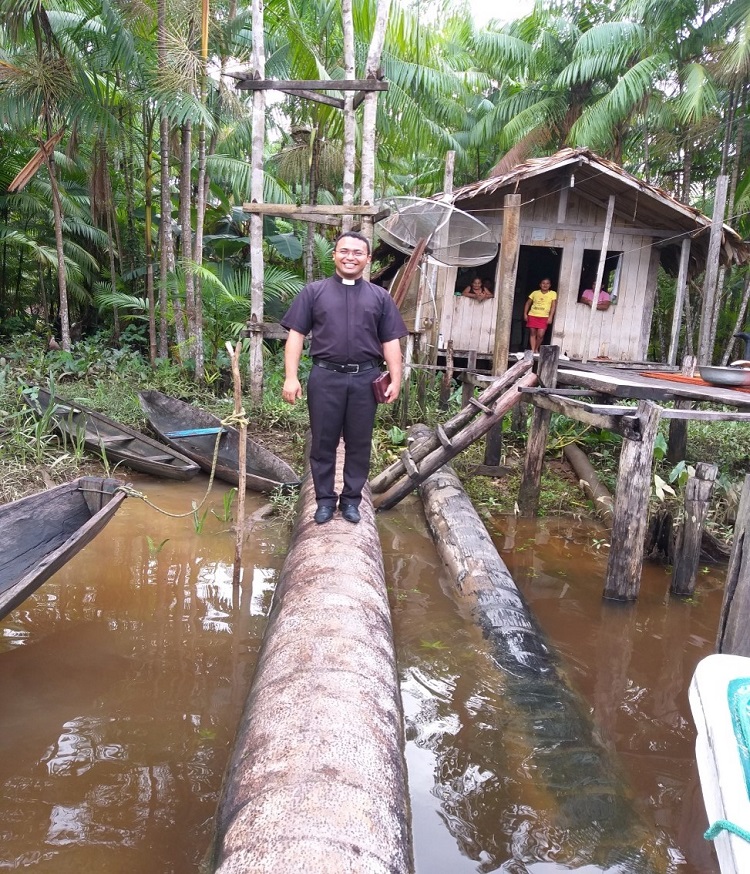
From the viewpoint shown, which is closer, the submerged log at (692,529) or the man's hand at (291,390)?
the man's hand at (291,390)

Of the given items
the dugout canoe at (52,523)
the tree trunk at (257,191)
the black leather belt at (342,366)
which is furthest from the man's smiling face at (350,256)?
the tree trunk at (257,191)

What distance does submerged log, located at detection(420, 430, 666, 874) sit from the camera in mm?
2613

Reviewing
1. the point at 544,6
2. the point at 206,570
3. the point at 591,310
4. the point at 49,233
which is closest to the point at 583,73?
the point at 544,6

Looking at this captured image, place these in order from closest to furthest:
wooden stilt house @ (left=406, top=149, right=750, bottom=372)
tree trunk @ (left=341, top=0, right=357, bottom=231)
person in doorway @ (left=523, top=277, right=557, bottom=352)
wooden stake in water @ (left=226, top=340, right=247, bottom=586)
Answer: wooden stake in water @ (left=226, top=340, right=247, bottom=586) → tree trunk @ (left=341, top=0, right=357, bottom=231) → wooden stilt house @ (left=406, top=149, right=750, bottom=372) → person in doorway @ (left=523, top=277, right=557, bottom=352)

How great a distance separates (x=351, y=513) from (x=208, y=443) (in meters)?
4.11

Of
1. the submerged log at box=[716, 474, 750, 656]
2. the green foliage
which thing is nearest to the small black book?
the submerged log at box=[716, 474, 750, 656]

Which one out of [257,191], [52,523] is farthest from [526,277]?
[52,523]

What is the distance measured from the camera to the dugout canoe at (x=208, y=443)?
6.72 meters

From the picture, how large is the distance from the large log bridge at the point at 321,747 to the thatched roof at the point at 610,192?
7.41 meters

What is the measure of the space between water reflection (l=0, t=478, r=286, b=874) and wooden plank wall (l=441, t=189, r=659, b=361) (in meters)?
6.31

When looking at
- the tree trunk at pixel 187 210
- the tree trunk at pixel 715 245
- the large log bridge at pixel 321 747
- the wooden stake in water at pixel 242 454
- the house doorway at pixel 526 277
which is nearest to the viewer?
the large log bridge at pixel 321 747

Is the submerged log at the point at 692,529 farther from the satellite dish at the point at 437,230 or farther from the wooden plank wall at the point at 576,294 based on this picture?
the wooden plank wall at the point at 576,294

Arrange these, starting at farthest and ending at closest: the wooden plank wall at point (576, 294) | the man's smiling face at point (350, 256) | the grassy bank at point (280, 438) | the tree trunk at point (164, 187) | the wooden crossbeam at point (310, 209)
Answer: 1. the wooden plank wall at point (576, 294)
2. the tree trunk at point (164, 187)
3. the wooden crossbeam at point (310, 209)
4. the grassy bank at point (280, 438)
5. the man's smiling face at point (350, 256)

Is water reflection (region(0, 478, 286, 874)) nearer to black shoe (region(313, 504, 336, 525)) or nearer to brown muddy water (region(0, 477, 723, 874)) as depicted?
brown muddy water (region(0, 477, 723, 874))
